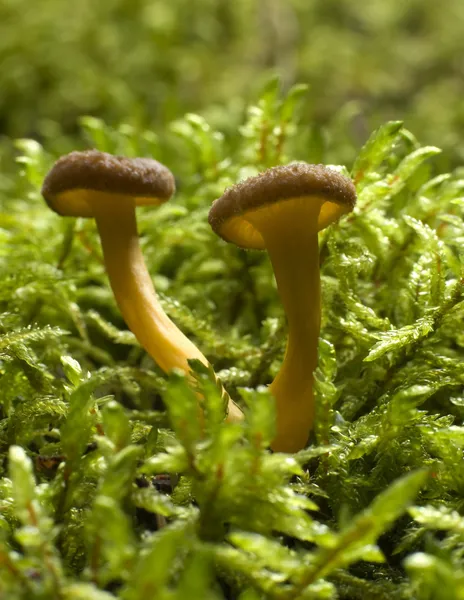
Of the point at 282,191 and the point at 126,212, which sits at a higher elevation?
the point at 126,212

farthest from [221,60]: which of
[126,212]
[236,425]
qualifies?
[236,425]

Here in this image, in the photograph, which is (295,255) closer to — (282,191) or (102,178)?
(282,191)

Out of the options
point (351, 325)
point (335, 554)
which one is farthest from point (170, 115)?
point (335, 554)

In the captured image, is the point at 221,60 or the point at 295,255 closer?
the point at 295,255

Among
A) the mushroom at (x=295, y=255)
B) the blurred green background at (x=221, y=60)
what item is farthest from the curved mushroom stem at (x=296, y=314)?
the blurred green background at (x=221, y=60)

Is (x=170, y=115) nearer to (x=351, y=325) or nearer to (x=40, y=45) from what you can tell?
(x=40, y=45)

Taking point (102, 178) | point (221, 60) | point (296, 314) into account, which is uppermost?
point (221, 60)
